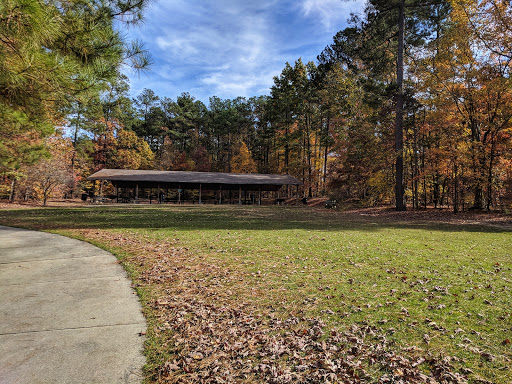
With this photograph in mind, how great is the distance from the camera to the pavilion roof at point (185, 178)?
2884 cm

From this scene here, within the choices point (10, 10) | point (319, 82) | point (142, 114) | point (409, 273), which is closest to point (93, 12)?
point (10, 10)

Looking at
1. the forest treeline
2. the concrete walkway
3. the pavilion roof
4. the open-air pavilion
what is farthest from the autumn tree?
the concrete walkway

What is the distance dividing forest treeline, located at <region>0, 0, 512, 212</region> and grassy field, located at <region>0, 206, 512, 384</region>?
383 centimetres

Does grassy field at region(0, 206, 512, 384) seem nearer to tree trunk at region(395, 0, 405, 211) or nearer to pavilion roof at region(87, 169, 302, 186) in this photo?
tree trunk at region(395, 0, 405, 211)

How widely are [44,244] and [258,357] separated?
7146 mm

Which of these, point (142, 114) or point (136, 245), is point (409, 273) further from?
point (142, 114)

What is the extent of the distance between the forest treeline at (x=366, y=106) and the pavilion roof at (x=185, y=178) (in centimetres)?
408

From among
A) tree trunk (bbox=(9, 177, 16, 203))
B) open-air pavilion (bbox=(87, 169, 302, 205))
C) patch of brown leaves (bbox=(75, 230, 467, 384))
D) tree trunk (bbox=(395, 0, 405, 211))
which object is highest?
tree trunk (bbox=(395, 0, 405, 211))

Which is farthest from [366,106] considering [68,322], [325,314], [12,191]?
[12,191]

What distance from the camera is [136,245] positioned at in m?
7.34

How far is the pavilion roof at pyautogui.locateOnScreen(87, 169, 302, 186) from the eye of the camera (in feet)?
94.6

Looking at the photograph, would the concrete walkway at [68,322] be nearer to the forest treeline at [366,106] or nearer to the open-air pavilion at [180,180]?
the forest treeline at [366,106]

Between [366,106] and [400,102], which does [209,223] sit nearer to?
[400,102]

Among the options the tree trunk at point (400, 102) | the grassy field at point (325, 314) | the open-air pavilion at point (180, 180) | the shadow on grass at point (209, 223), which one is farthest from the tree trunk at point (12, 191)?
the tree trunk at point (400, 102)
